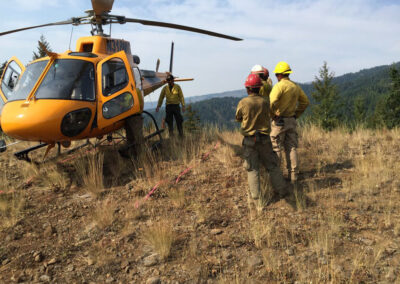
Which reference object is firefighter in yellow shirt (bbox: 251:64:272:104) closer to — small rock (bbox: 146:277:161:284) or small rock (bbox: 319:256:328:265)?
small rock (bbox: 319:256:328:265)

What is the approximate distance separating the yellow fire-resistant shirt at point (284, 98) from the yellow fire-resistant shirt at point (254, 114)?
706 millimetres

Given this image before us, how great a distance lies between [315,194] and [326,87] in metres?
37.5

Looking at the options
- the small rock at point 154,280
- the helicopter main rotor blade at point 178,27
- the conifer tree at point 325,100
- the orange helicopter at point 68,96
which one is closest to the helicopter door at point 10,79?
the orange helicopter at point 68,96

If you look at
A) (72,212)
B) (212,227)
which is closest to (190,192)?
(212,227)

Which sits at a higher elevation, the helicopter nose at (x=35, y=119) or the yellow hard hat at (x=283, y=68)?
the yellow hard hat at (x=283, y=68)

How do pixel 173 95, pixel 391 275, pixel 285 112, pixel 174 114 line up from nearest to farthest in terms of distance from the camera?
pixel 391 275
pixel 285 112
pixel 173 95
pixel 174 114

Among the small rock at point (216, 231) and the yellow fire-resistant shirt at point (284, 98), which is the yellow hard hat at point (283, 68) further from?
the small rock at point (216, 231)

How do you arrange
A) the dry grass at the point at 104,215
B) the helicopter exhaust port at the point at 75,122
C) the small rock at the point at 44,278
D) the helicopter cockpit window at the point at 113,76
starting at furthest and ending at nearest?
the helicopter cockpit window at the point at 113,76 < the helicopter exhaust port at the point at 75,122 < the dry grass at the point at 104,215 < the small rock at the point at 44,278

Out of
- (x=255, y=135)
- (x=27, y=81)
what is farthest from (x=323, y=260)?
(x=27, y=81)

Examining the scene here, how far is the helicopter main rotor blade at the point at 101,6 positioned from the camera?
6.11 m

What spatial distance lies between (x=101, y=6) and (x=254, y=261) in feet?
19.4

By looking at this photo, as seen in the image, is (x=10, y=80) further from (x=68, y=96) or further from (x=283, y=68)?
(x=283, y=68)

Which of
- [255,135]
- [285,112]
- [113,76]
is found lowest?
[255,135]

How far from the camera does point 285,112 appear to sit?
197 inches
